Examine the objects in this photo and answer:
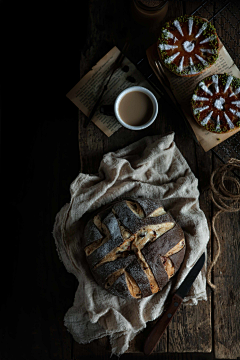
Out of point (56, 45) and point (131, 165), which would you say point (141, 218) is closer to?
point (131, 165)

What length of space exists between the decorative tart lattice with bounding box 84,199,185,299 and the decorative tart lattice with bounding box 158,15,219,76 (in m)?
0.79

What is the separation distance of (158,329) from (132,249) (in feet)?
1.65

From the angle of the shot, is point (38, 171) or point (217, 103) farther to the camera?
point (38, 171)

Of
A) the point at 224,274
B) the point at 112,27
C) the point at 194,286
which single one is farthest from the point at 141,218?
the point at 112,27

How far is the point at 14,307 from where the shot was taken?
6.80ft

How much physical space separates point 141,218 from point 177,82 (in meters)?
0.83

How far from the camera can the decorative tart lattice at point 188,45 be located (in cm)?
156

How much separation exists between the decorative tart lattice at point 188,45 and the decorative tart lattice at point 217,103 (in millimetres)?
99

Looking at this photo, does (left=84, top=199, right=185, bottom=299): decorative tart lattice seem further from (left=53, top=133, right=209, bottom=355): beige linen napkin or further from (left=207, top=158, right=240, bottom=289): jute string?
(left=207, top=158, right=240, bottom=289): jute string

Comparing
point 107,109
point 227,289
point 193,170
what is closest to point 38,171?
point 107,109

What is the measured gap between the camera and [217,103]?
5.21ft

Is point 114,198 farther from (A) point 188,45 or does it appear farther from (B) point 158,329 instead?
(A) point 188,45

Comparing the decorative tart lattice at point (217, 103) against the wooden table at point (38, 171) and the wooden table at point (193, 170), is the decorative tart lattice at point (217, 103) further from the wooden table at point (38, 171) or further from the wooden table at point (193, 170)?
the wooden table at point (38, 171)

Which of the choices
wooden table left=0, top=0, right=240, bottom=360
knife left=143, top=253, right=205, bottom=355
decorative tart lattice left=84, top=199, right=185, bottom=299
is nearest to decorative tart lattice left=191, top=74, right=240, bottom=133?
decorative tart lattice left=84, top=199, right=185, bottom=299
